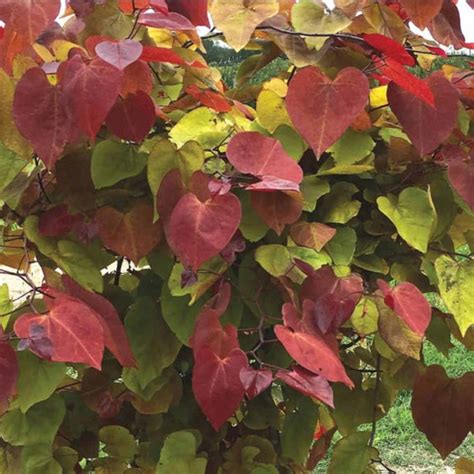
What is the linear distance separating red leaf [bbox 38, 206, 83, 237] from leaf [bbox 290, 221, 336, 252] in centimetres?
24

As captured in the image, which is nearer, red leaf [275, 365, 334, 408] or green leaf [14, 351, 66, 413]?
red leaf [275, 365, 334, 408]

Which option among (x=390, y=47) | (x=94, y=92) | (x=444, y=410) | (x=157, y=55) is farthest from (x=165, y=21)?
(x=444, y=410)

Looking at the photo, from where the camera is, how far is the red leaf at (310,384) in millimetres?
686

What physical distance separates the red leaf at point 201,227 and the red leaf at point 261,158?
0.07m

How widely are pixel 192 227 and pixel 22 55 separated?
0.27 metres

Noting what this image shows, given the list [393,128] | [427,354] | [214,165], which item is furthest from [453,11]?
[427,354]

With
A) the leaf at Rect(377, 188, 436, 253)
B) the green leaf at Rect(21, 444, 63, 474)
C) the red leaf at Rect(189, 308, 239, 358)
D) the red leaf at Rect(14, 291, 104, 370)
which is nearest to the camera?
the red leaf at Rect(14, 291, 104, 370)

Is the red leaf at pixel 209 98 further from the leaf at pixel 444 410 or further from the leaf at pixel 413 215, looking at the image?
the leaf at pixel 444 410

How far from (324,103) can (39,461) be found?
0.56m

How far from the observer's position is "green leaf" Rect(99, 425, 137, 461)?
1089 mm

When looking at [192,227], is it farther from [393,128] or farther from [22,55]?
[393,128]

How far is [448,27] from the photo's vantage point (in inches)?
39.6

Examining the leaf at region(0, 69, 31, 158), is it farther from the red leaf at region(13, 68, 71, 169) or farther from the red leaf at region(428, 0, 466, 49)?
the red leaf at region(428, 0, 466, 49)

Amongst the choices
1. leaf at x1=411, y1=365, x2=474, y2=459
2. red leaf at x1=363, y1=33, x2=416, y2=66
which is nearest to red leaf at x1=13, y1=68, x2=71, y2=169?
red leaf at x1=363, y1=33, x2=416, y2=66
